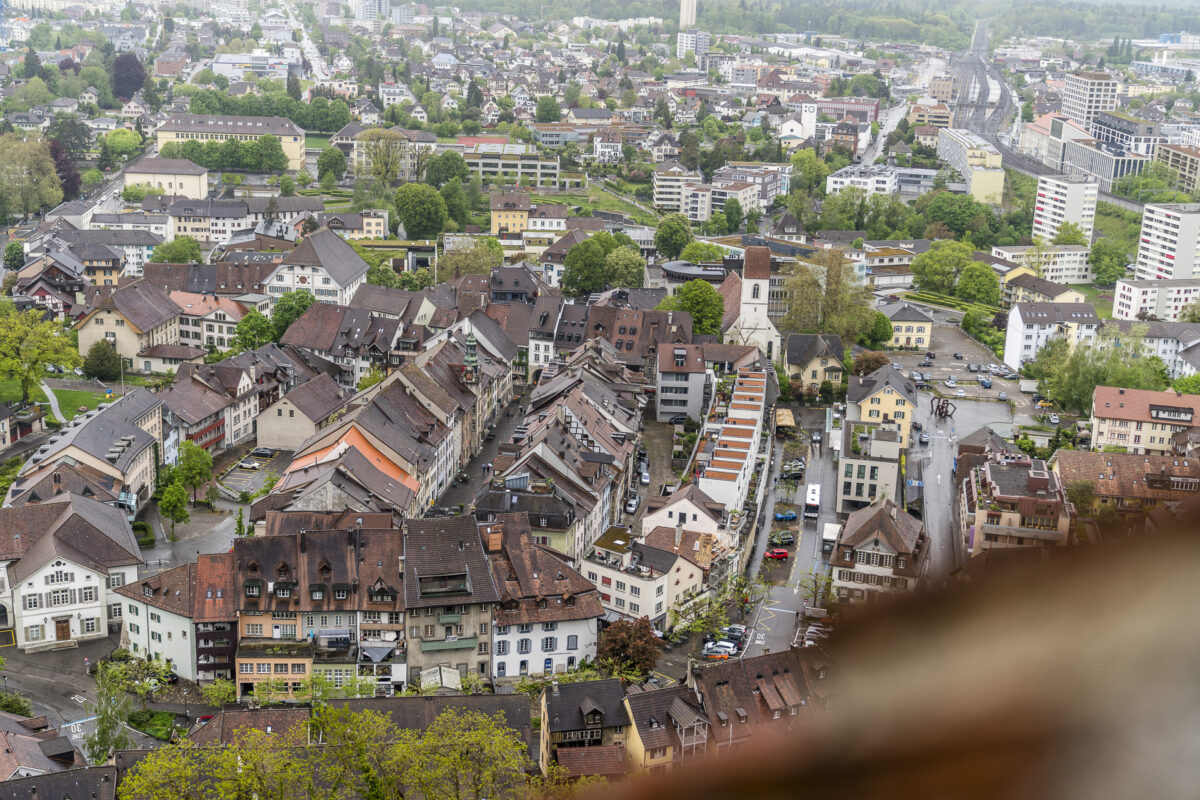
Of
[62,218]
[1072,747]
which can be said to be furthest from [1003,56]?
[1072,747]

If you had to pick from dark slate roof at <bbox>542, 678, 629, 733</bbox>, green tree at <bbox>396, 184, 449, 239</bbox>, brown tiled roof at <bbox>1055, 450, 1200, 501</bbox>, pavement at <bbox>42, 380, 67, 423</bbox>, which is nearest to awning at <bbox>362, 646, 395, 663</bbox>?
dark slate roof at <bbox>542, 678, 629, 733</bbox>

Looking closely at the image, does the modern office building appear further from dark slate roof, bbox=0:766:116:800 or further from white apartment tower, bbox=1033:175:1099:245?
dark slate roof, bbox=0:766:116:800

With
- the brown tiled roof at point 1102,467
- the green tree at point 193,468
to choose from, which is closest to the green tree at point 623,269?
the brown tiled roof at point 1102,467

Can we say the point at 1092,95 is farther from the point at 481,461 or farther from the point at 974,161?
the point at 481,461

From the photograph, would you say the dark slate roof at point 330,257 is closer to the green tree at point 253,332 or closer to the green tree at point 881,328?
the green tree at point 253,332

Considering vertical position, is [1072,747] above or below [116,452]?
above

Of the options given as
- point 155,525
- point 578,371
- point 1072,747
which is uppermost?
point 1072,747

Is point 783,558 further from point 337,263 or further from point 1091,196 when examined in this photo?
point 1091,196
